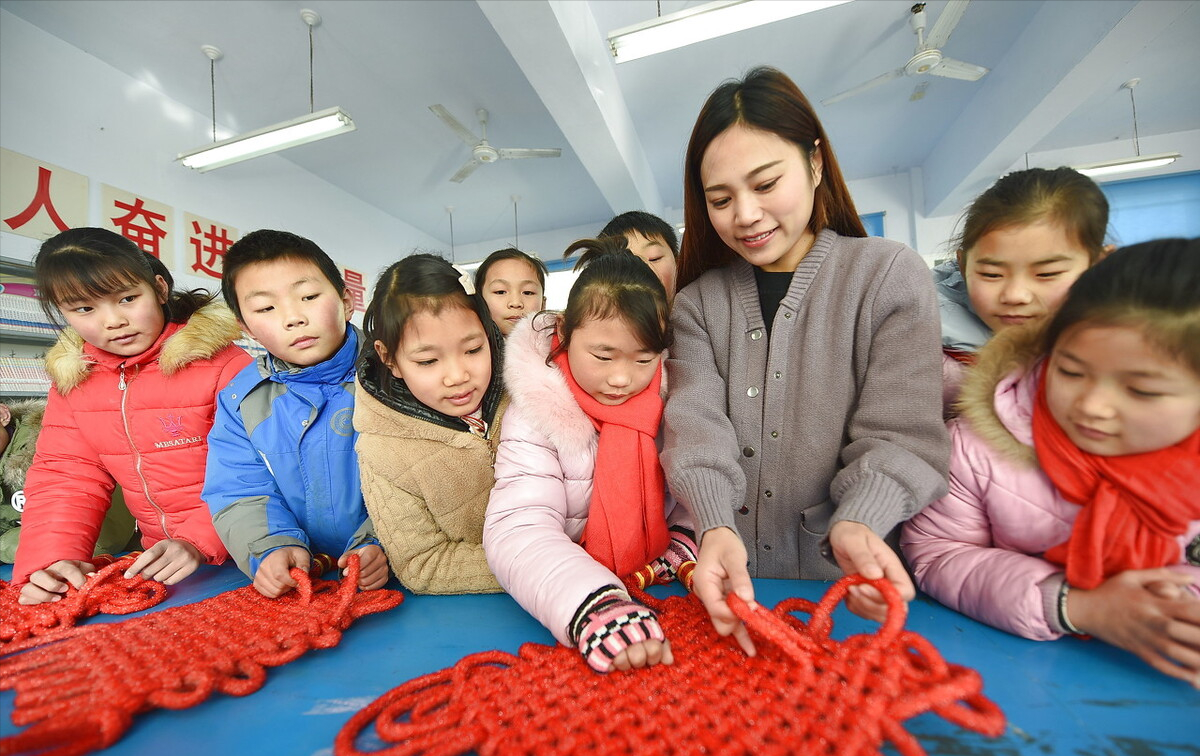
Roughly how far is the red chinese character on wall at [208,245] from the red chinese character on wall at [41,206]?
836mm

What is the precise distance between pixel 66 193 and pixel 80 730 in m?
4.15

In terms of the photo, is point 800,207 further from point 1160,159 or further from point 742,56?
point 1160,159

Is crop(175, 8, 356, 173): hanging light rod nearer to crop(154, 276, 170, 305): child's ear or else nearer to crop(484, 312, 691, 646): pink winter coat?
crop(154, 276, 170, 305): child's ear

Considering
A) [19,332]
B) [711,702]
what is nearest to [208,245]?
[19,332]

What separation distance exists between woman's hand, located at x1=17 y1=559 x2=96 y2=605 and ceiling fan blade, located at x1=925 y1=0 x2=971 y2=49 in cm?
439

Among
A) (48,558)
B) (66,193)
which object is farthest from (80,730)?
(66,193)

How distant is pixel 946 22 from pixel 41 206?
5627 mm

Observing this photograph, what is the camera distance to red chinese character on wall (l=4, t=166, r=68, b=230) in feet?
9.52

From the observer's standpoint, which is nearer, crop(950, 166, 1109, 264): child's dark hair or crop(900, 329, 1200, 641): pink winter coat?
crop(900, 329, 1200, 641): pink winter coat

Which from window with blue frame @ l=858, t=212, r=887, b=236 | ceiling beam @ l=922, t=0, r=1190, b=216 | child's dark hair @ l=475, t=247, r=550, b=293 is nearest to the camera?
child's dark hair @ l=475, t=247, r=550, b=293

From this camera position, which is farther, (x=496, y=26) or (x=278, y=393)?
(x=496, y=26)

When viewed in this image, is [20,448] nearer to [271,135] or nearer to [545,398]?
[545,398]

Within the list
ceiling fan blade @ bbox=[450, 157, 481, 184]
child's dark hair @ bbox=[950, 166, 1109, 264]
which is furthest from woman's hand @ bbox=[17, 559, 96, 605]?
ceiling fan blade @ bbox=[450, 157, 481, 184]

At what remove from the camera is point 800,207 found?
2.60 feet
